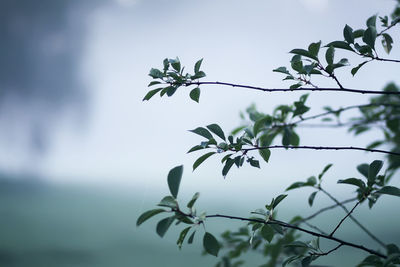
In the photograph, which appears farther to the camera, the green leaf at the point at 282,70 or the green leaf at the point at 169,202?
the green leaf at the point at 282,70

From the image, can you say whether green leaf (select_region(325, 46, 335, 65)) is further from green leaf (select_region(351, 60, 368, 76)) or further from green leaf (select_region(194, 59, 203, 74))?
green leaf (select_region(194, 59, 203, 74))

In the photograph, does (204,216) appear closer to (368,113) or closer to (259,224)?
(259,224)

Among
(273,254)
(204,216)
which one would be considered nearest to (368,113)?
(273,254)

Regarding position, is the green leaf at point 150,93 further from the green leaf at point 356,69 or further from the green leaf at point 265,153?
the green leaf at point 356,69

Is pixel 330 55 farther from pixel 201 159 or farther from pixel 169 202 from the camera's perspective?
pixel 169 202

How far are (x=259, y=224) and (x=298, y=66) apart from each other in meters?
0.34

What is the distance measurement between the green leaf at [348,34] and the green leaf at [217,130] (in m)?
0.32

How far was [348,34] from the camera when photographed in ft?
2.19

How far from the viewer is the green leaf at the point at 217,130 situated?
0.70 m

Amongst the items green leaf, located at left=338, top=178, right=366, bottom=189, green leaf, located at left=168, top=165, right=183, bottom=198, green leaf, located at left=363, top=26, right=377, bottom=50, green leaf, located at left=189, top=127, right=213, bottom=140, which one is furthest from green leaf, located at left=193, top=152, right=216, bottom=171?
green leaf, located at left=363, top=26, right=377, bottom=50

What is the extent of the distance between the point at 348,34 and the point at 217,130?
33 cm

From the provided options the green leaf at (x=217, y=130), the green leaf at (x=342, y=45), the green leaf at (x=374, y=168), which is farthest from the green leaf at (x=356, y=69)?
the green leaf at (x=217, y=130)

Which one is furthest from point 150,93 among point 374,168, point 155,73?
point 374,168

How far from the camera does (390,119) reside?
4.21ft
